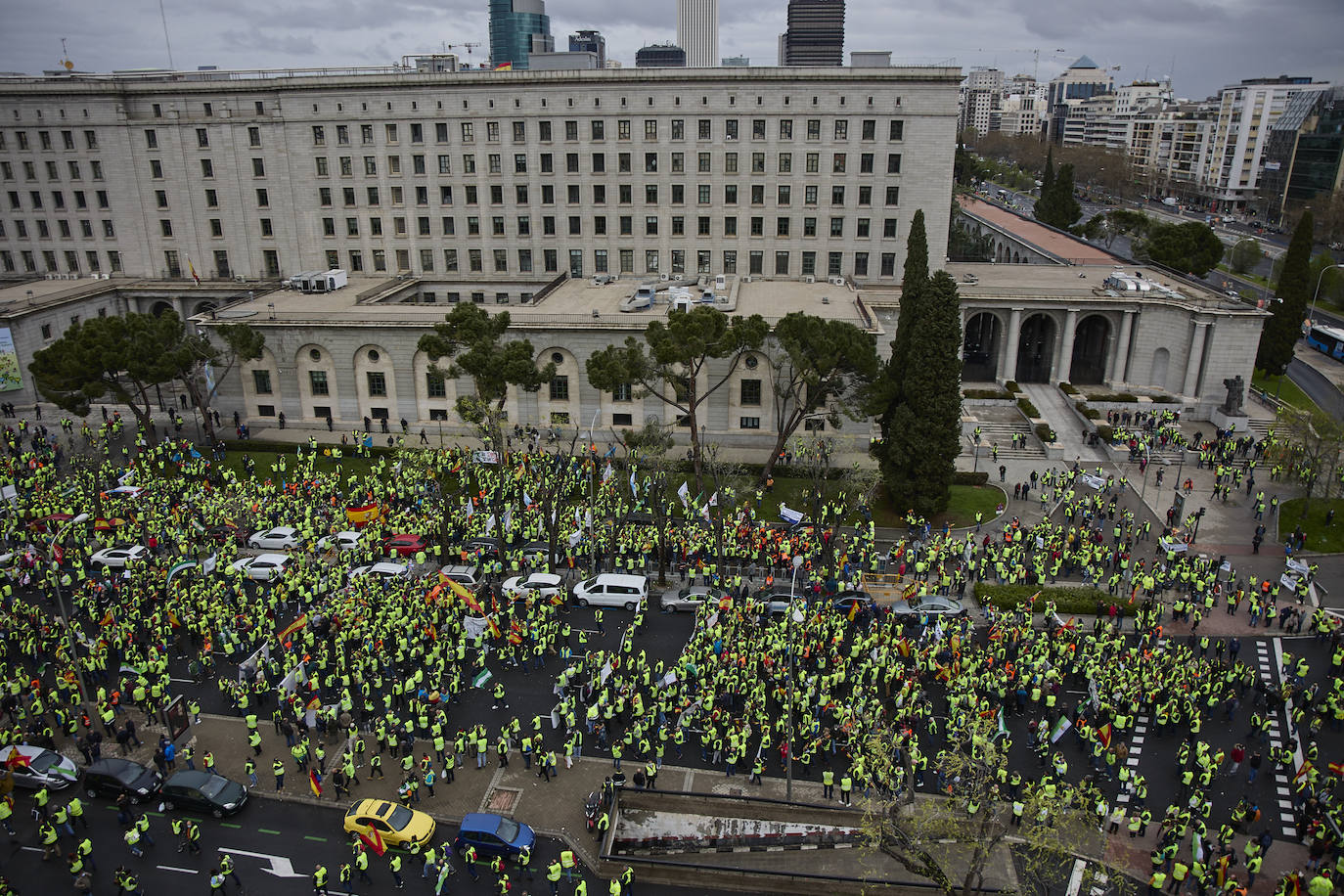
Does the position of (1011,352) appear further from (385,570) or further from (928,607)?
(385,570)

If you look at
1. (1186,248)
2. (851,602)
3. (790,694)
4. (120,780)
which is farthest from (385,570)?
(1186,248)

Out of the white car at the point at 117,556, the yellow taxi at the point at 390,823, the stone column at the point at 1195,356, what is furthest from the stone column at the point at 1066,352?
the white car at the point at 117,556

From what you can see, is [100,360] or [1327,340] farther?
[1327,340]

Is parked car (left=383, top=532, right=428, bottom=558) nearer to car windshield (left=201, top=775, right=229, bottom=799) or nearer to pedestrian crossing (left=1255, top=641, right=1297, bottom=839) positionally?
car windshield (left=201, top=775, right=229, bottom=799)

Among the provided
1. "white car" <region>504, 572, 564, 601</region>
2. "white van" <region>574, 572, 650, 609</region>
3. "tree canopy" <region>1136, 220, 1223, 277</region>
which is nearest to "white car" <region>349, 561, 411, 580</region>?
"white car" <region>504, 572, 564, 601</region>

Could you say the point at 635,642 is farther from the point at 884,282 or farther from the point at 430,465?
the point at 884,282

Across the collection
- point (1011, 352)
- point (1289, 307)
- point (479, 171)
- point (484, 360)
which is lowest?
point (1011, 352)

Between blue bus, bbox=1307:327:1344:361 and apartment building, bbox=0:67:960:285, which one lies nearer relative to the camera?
apartment building, bbox=0:67:960:285
